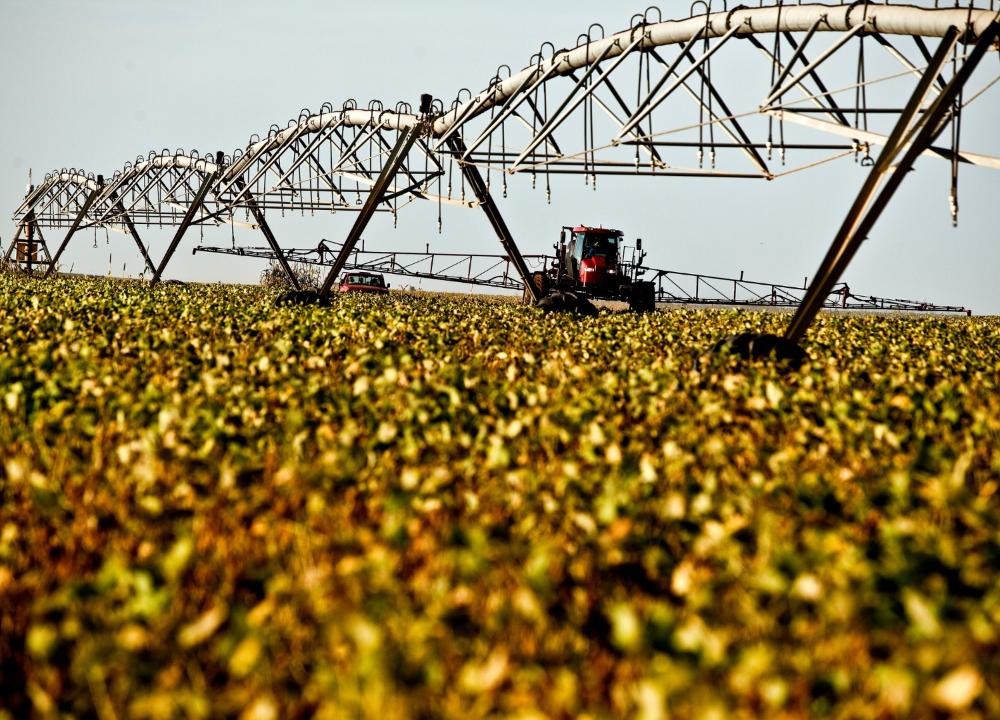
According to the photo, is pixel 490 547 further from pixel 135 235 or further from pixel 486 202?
pixel 135 235

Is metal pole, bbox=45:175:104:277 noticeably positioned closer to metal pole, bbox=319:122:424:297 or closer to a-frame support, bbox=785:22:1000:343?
metal pole, bbox=319:122:424:297

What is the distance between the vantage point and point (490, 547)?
4012mm

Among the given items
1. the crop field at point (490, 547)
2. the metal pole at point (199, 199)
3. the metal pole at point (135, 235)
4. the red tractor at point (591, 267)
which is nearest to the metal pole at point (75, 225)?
the metal pole at point (135, 235)

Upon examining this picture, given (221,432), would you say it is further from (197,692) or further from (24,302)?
(24,302)

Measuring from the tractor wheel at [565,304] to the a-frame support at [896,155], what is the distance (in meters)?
13.0

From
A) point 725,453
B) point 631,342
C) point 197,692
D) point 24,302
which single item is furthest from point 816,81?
point 24,302

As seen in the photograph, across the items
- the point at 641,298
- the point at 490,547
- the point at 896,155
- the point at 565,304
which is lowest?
the point at 490,547

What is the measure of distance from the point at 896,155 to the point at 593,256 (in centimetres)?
1863

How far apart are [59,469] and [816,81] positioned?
13791 mm

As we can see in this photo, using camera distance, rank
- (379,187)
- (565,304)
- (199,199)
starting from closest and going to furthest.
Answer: (379,187) → (565,304) → (199,199)

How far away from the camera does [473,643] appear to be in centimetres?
334

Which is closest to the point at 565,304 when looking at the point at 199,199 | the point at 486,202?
the point at 486,202

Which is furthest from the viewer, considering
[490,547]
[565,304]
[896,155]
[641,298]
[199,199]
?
[199,199]

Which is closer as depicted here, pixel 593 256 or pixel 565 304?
pixel 565 304
